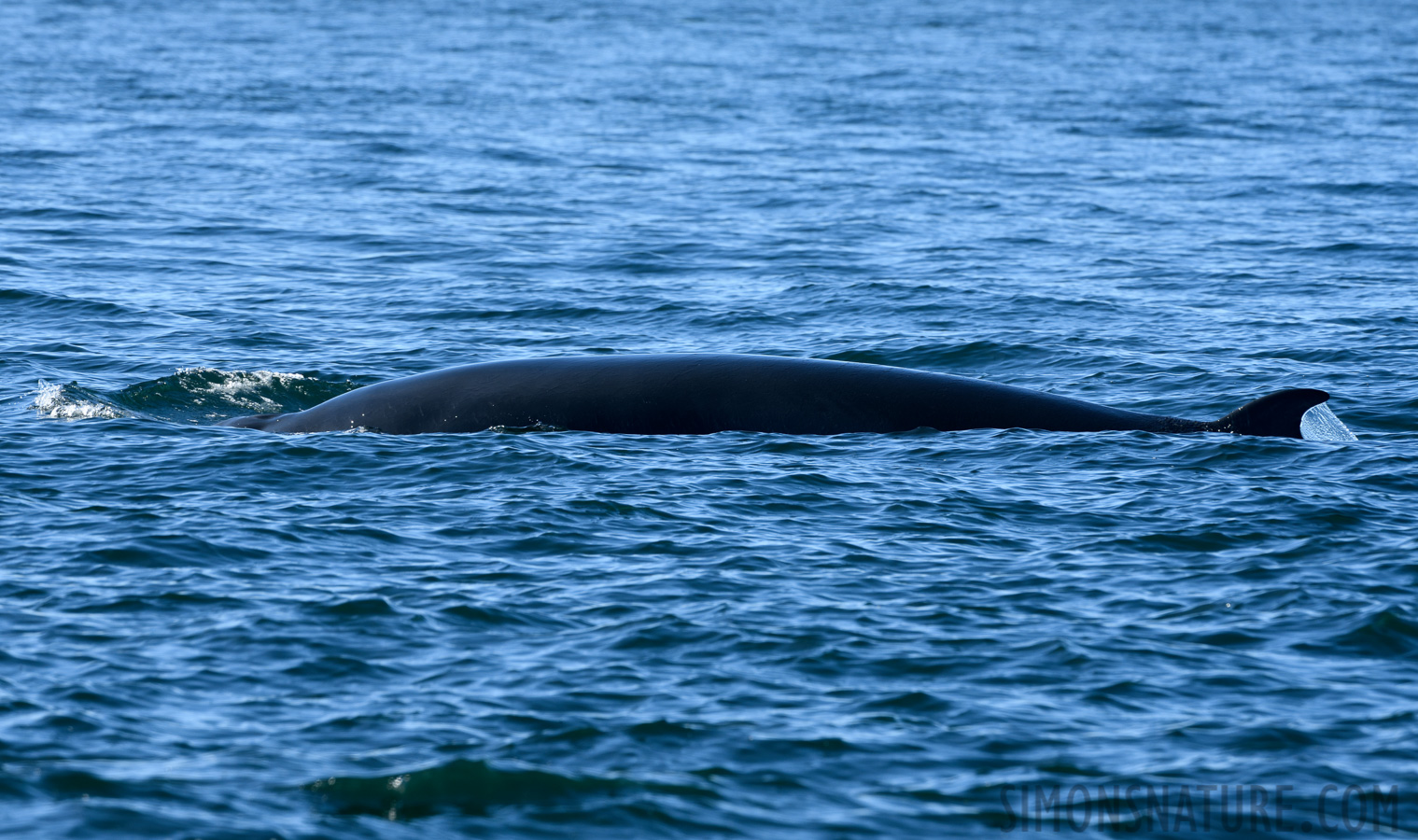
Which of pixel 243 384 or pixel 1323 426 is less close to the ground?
pixel 243 384

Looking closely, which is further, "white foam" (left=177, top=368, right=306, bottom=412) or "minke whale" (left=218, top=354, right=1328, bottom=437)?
"white foam" (left=177, top=368, right=306, bottom=412)

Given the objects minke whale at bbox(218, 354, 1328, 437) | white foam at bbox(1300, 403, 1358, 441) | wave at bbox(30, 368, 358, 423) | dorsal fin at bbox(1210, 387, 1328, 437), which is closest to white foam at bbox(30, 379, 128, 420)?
wave at bbox(30, 368, 358, 423)

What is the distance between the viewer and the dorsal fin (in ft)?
48.6

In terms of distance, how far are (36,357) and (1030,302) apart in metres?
12.6

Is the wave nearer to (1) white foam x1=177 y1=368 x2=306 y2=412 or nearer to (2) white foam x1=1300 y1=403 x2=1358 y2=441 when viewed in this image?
(1) white foam x1=177 y1=368 x2=306 y2=412

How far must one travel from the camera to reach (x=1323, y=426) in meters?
16.3

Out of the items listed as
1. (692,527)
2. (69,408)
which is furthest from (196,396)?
(692,527)

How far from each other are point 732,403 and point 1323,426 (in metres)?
5.55

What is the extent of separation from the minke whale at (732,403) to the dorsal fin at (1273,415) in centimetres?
2

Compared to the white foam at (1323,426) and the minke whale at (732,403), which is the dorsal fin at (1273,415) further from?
the white foam at (1323,426)

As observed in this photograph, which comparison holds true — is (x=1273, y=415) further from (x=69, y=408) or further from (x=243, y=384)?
(x=69, y=408)

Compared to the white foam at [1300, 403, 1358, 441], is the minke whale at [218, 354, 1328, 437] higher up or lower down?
higher up

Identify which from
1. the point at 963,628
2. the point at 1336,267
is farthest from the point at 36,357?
the point at 1336,267

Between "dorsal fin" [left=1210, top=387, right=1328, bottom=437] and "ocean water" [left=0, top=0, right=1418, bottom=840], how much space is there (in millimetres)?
195
